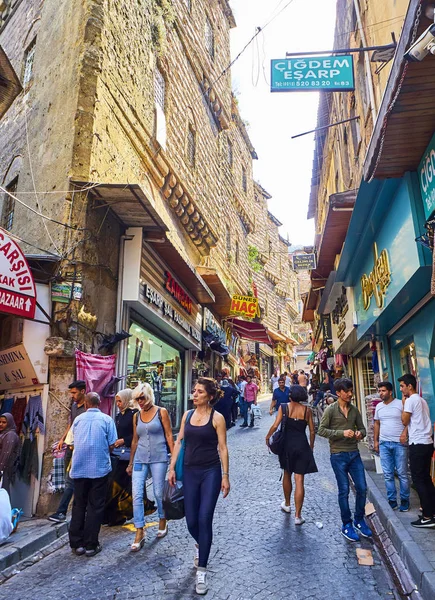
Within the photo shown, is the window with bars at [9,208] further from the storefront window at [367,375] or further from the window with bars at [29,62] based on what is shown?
the storefront window at [367,375]

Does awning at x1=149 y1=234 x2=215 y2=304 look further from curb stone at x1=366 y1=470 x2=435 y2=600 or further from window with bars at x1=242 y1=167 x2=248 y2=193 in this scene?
window with bars at x1=242 y1=167 x2=248 y2=193

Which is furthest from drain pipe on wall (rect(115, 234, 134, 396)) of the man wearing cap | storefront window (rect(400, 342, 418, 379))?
storefront window (rect(400, 342, 418, 379))

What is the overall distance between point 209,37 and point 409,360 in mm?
16845

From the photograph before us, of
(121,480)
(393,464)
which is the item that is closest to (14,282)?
(121,480)

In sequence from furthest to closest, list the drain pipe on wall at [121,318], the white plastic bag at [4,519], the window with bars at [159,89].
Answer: the window with bars at [159,89] → the drain pipe on wall at [121,318] → the white plastic bag at [4,519]

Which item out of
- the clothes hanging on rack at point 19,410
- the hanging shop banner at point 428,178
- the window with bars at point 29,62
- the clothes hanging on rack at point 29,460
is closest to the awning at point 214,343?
the clothes hanging on rack at point 19,410

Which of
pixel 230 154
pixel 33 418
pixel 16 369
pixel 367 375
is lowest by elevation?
pixel 33 418

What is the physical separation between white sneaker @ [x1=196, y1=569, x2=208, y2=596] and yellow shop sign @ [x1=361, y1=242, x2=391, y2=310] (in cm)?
525

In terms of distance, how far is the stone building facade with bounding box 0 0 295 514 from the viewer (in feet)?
24.2

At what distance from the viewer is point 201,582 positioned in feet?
11.7

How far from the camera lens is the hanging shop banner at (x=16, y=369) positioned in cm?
664

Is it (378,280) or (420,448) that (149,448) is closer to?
(420,448)

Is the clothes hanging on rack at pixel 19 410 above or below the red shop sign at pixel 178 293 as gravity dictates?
below

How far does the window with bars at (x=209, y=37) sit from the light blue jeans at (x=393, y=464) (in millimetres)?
17696
